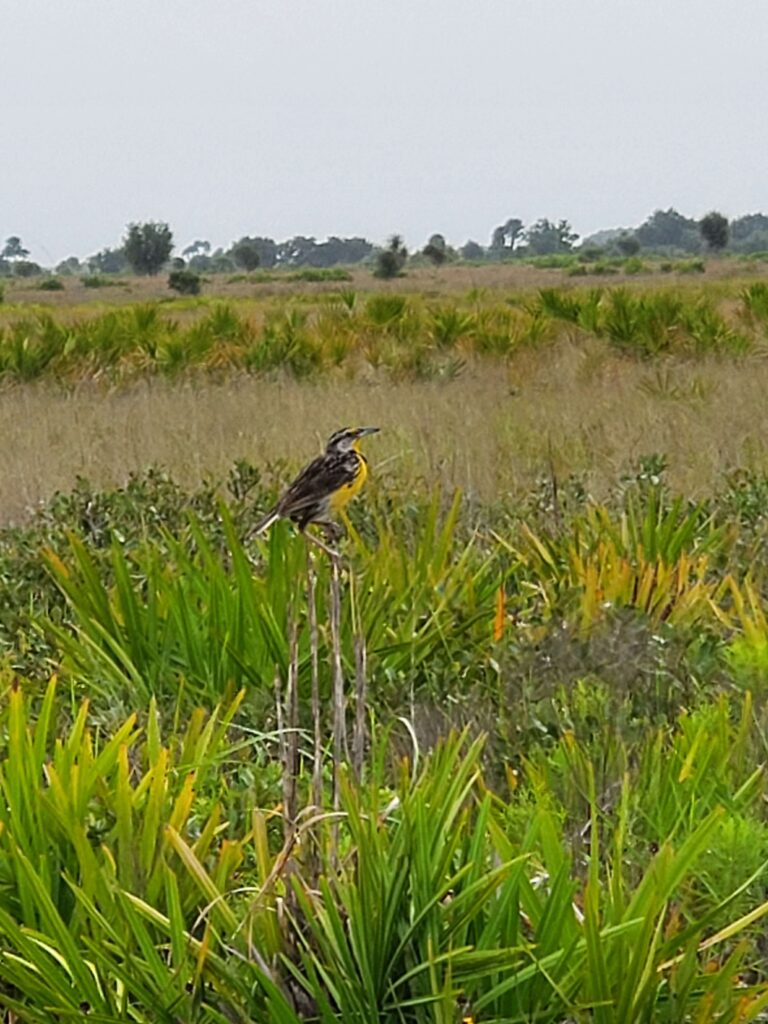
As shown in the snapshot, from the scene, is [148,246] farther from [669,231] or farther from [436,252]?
[669,231]

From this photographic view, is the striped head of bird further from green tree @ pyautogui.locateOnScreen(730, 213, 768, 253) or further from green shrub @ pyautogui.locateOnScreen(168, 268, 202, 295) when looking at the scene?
green tree @ pyautogui.locateOnScreen(730, 213, 768, 253)

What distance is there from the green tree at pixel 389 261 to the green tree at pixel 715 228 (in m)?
23.3

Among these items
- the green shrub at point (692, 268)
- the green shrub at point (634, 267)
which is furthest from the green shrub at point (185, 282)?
the green shrub at point (692, 268)

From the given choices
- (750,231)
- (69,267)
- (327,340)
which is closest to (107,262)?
(69,267)

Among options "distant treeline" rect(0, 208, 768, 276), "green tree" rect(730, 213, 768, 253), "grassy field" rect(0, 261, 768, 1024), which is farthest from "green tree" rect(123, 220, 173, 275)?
"grassy field" rect(0, 261, 768, 1024)

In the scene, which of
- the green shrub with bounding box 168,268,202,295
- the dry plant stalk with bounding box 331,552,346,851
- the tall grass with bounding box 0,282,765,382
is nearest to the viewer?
the dry plant stalk with bounding box 331,552,346,851

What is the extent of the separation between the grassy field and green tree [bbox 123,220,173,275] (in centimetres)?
6713

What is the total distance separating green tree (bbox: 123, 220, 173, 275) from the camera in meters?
73.9

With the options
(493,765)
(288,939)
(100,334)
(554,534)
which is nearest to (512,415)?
(554,534)

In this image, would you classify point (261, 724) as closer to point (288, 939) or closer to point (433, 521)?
point (433, 521)

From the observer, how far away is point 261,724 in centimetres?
375

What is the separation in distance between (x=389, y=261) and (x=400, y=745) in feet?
168

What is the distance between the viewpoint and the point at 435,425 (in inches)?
384

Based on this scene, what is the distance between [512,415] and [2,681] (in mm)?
7007
